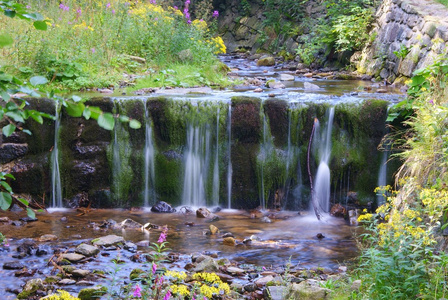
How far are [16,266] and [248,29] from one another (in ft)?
61.2

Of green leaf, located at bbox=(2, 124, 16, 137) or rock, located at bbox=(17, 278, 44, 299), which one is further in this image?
rock, located at bbox=(17, 278, 44, 299)

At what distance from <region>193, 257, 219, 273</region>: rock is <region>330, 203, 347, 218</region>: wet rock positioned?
2832 millimetres

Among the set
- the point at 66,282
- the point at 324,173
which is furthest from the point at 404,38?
the point at 66,282

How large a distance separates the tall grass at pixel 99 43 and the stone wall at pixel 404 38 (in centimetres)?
406

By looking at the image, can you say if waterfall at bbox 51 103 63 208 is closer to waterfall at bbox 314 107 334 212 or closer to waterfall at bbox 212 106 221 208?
waterfall at bbox 212 106 221 208

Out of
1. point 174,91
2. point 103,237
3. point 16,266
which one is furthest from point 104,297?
point 174,91

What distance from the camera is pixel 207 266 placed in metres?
4.56

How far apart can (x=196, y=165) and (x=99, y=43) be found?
14.0ft

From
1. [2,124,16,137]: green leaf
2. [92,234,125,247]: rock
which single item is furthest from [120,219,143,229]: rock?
[2,124,16,137]: green leaf

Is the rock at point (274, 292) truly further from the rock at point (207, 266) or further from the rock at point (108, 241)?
the rock at point (108, 241)

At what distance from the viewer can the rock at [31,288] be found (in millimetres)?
3891

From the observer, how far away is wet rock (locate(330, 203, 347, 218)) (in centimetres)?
688

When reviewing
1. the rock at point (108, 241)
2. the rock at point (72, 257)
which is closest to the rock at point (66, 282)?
the rock at point (72, 257)

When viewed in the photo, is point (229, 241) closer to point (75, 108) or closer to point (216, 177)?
point (216, 177)
